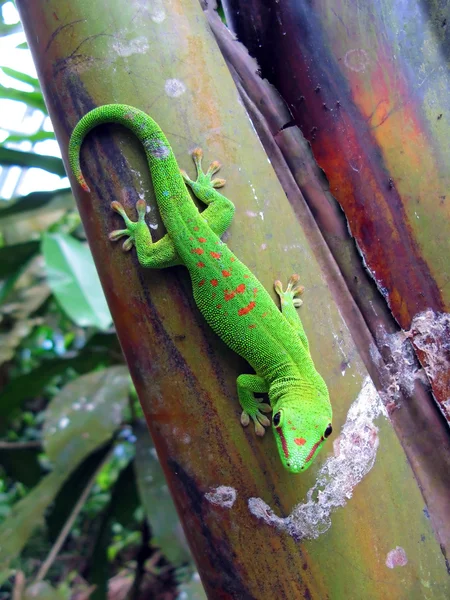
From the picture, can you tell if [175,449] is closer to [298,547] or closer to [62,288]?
[298,547]

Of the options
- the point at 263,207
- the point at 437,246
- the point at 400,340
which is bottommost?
the point at 400,340

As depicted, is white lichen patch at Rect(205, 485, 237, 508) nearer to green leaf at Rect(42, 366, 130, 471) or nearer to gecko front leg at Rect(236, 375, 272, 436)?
gecko front leg at Rect(236, 375, 272, 436)

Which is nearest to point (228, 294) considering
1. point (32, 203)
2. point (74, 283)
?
point (74, 283)

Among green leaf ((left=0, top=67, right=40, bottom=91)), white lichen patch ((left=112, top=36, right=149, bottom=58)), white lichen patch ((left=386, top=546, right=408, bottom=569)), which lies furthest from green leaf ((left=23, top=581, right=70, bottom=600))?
green leaf ((left=0, top=67, right=40, bottom=91))

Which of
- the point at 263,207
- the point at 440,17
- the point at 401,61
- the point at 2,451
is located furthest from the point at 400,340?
the point at 2,451

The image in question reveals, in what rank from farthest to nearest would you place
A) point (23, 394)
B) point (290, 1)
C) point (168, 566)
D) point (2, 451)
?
point (168, 566)
point (2, 451)
point (23, 394)
point (290, 1)

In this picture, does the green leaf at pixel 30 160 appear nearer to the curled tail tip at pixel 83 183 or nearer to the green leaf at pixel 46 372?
the green leaf at pixel 46 372

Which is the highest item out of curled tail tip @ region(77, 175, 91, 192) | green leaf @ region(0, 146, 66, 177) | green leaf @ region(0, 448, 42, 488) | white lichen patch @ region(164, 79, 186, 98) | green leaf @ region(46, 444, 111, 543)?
green leaf @ region(0, 146, 66, 177)

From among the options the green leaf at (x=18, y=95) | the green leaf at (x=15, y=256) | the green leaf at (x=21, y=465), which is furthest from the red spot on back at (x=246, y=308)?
the green leaf at (x=21, y=465)

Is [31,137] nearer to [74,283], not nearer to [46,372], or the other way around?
[74,283]
